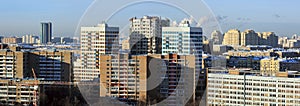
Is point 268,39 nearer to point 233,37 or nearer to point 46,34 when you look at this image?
point 233,37

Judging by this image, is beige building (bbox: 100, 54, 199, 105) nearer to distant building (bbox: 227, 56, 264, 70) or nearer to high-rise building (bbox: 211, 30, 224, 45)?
high-rise building (bbox: 211, 30, 224, 45)

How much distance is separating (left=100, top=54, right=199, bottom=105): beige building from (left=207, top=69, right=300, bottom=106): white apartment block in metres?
0.27

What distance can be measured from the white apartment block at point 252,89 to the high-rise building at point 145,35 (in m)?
1.97

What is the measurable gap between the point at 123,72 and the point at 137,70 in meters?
0.25

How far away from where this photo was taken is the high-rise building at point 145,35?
27.5 ft

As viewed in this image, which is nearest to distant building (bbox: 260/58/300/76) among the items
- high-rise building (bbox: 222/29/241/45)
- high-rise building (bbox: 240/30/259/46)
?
high-rise building (bbox: 222/29/241/45)

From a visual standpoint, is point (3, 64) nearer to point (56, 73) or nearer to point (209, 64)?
point (56, 73)

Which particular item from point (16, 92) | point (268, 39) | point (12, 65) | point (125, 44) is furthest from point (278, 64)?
point (268, 39)

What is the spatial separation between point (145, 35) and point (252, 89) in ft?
8.88

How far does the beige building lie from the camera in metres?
6.41

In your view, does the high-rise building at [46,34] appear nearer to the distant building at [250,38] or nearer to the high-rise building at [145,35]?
the distant building at [250,38]

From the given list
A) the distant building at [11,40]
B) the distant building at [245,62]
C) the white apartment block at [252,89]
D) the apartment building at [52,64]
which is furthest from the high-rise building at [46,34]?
the white apartment block at [252,89]

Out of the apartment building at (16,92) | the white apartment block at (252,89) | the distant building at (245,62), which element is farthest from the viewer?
the distant building at (245,62)

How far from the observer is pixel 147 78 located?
21.4ft
